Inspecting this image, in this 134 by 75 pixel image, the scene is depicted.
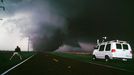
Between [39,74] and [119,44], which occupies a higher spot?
[119,44]

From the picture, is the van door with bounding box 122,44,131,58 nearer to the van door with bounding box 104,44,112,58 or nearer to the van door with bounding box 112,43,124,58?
the van door with bounding box 112,43,124,58

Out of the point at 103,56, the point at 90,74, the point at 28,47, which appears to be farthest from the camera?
the point at 28,47

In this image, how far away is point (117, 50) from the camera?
22.5m

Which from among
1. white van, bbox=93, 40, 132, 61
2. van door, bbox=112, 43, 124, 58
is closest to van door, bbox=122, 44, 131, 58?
white van, bbox=93, 40, 132, 61

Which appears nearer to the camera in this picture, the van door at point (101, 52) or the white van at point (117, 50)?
the white van at point (117, 50)

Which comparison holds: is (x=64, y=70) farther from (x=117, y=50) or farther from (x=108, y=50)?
(x=108, y=50)

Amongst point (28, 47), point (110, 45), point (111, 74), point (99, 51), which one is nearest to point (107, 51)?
point (110, 45)

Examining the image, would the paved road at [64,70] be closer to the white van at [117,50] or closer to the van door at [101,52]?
the white van at [117,50]

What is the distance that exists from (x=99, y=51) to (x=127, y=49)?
3.25 meters

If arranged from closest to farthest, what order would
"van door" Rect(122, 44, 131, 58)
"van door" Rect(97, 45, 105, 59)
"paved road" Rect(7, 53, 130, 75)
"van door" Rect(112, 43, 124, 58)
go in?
"paved road" Rect(7, 53, 130, 75)
"van door" Rect(112, 43, 124, 58)
"van door" Rect(122, 44, 131, 58)
"van door" Rect(97, 45, 105, 59)

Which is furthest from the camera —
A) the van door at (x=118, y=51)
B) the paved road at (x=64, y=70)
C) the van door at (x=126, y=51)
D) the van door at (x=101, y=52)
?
the van door at (x=101, y=52)

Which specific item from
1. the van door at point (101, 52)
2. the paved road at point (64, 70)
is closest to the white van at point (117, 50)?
the van door at point (101, 52)

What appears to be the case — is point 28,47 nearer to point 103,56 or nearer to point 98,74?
point 103,56

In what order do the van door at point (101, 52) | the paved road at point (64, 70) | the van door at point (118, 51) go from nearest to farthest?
the paved road at point (64, 70) < the van door at point (118, 51) < the van door at point (101, 52)
